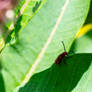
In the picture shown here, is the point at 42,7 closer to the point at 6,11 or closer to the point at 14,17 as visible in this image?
the point at 14,17

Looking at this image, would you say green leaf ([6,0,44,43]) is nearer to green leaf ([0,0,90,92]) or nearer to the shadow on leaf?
green leaf ([0,0,90,92])

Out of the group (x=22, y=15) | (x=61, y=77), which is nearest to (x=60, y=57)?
(x=61, y=77)

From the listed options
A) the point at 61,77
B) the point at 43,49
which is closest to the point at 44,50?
Answer: the point at 43,49

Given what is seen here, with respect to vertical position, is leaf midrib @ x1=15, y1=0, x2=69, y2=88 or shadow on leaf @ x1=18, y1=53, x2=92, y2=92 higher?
leaf midrib @ x1=15, y1=0, x2=69, y2=88

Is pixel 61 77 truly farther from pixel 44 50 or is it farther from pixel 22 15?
pixel 22 15

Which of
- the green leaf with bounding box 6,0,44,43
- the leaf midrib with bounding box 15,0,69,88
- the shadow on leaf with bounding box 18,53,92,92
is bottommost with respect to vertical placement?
the shadow on leaf with bounding box 18,53,92,92

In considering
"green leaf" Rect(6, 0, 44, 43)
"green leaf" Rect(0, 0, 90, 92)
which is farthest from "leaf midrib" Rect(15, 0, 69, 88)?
"green leaf" Rect(6, 0, 44, 43)

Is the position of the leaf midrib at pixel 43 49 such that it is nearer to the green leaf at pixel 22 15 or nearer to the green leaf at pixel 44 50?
the green leaf at pixel 44 50

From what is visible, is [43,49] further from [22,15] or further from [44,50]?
[22,15]

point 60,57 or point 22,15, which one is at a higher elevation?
point 22,15
